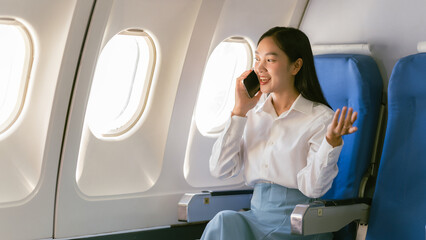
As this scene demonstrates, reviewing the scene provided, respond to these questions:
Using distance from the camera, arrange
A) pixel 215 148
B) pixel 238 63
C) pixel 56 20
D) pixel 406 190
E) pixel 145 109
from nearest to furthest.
A: pixel 406 190 → pixel 215 148 → pixel 56 20 → pixel 145 109 → pixel 238 63

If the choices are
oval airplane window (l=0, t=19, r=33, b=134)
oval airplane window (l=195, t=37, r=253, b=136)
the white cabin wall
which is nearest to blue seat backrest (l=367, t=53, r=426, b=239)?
the white cabin wall

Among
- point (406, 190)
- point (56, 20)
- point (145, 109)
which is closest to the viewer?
point (406, 190)

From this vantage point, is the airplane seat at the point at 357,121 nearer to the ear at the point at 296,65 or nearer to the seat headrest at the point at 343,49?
the seat headrest at the point at 343,49

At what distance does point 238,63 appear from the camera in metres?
5.20

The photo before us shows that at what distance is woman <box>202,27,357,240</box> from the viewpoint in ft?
10.4

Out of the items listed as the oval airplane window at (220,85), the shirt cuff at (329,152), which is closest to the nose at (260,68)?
the shirt cuff at (329,152)

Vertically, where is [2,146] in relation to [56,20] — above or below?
below

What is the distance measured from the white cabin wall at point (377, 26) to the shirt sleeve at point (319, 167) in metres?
0.89

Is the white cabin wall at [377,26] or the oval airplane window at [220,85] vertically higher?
the white cabin wall at [377,26]

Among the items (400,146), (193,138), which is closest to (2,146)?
(193,138)

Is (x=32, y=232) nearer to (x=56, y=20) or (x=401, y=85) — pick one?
(x=56, y=20)

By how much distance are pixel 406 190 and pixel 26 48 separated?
2.55 m

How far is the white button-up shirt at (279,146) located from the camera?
313 cm

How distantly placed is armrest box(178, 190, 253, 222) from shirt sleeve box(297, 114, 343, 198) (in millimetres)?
648
